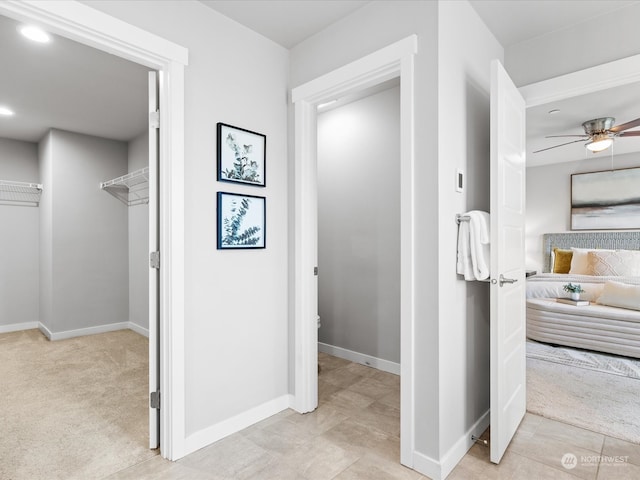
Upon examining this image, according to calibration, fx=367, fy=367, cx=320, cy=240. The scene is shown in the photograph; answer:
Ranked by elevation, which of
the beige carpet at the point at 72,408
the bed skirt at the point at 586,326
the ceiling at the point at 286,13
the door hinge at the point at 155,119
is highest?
the ceiling at the point at 286,13

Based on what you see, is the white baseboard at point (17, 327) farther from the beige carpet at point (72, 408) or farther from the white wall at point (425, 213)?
the white wall at point (425, 213)

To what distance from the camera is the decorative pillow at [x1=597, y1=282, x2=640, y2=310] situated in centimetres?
365

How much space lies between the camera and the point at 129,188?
476 centimetres

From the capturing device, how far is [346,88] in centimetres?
222

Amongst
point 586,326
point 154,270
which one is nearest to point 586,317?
point 586,326

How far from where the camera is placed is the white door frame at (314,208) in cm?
188

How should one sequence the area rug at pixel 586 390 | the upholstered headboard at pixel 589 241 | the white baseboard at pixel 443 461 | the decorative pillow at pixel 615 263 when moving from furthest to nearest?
the upholstered headboard at pixel 589 241 < the decorative pillow at pixel 615 263 < the area rug at pixel 586 390 < the white baseboard at pixel 443 461

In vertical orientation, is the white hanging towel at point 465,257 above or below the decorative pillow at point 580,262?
above

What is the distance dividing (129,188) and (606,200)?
6992 mm

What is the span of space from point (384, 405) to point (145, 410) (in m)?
1.66

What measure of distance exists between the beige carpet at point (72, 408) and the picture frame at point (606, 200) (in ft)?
21.5

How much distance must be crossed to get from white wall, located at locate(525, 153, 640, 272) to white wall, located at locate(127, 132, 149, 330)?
6101 mm

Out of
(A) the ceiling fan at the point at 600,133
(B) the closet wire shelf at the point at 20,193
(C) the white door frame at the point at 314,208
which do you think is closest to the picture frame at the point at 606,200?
(A) the ceiling fan at the point at 600,133

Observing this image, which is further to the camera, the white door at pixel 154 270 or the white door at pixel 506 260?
the white door at pixel 154 270
